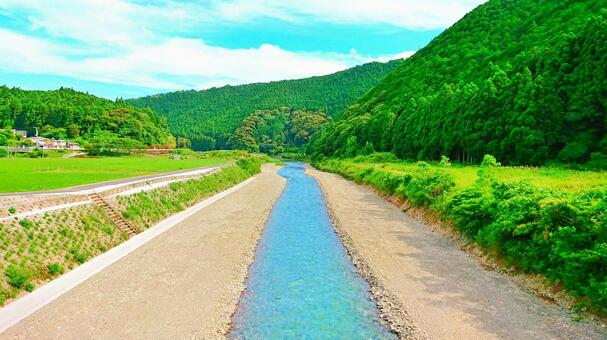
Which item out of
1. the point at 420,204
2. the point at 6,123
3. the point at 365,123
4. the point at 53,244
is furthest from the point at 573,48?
the point at 6,123

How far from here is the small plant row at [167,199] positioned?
92.7 ft

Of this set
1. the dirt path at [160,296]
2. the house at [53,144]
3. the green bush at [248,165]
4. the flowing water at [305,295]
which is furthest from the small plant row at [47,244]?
the house at [53,144]

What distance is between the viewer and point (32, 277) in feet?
52.2

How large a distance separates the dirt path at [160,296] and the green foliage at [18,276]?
1.60 m

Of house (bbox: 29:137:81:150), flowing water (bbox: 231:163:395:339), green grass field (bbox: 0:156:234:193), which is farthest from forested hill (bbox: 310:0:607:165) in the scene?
house (bbox: 29:137:81:150)

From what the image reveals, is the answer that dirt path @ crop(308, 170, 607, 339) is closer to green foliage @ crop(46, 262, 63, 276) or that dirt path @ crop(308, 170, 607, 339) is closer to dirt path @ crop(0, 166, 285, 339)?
dirt path @ crop(0, 166, 285, 339)

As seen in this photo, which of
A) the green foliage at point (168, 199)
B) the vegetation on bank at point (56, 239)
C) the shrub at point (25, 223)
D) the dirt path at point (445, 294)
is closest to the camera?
the dirt path at point (445, 294)

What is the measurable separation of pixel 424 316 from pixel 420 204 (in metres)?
19.9

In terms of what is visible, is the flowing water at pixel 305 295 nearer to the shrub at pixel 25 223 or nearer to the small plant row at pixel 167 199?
the small plant row at pixel 167 199

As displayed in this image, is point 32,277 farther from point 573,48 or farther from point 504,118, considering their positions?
point 573,48

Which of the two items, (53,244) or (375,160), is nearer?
(53,244)

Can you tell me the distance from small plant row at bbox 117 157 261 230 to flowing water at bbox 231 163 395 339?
27.8 feet

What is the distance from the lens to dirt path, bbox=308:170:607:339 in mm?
12336

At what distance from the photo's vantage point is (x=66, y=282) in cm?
1658
